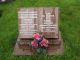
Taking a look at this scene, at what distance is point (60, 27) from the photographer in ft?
30.7

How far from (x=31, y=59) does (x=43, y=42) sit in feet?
1.85

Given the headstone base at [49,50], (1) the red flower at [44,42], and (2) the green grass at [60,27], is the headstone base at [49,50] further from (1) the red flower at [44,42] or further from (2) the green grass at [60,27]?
(1) the red flower at [44,42]

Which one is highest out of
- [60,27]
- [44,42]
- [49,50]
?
[60,27]

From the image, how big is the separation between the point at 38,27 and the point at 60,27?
1.56 metres

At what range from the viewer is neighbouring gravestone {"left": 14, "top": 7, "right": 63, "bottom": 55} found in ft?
25.8

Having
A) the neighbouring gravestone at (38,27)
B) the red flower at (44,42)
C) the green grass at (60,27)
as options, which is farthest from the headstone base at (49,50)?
the red flower at (44,42)

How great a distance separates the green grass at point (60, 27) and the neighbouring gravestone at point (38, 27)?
262 mm

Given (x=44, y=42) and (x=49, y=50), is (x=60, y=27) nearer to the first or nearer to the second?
(x=49, y=50)

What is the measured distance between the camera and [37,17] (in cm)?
793

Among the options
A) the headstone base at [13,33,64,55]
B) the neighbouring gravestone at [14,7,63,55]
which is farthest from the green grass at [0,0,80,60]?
the neighbouring gravestone at [14,7,63,55]

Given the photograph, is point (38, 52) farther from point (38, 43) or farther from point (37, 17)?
point (37, 17)

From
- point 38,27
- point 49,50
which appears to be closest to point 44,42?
point 49,50

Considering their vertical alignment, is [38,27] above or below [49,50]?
above

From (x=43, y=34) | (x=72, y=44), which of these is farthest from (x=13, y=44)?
(x=72, y=44)
